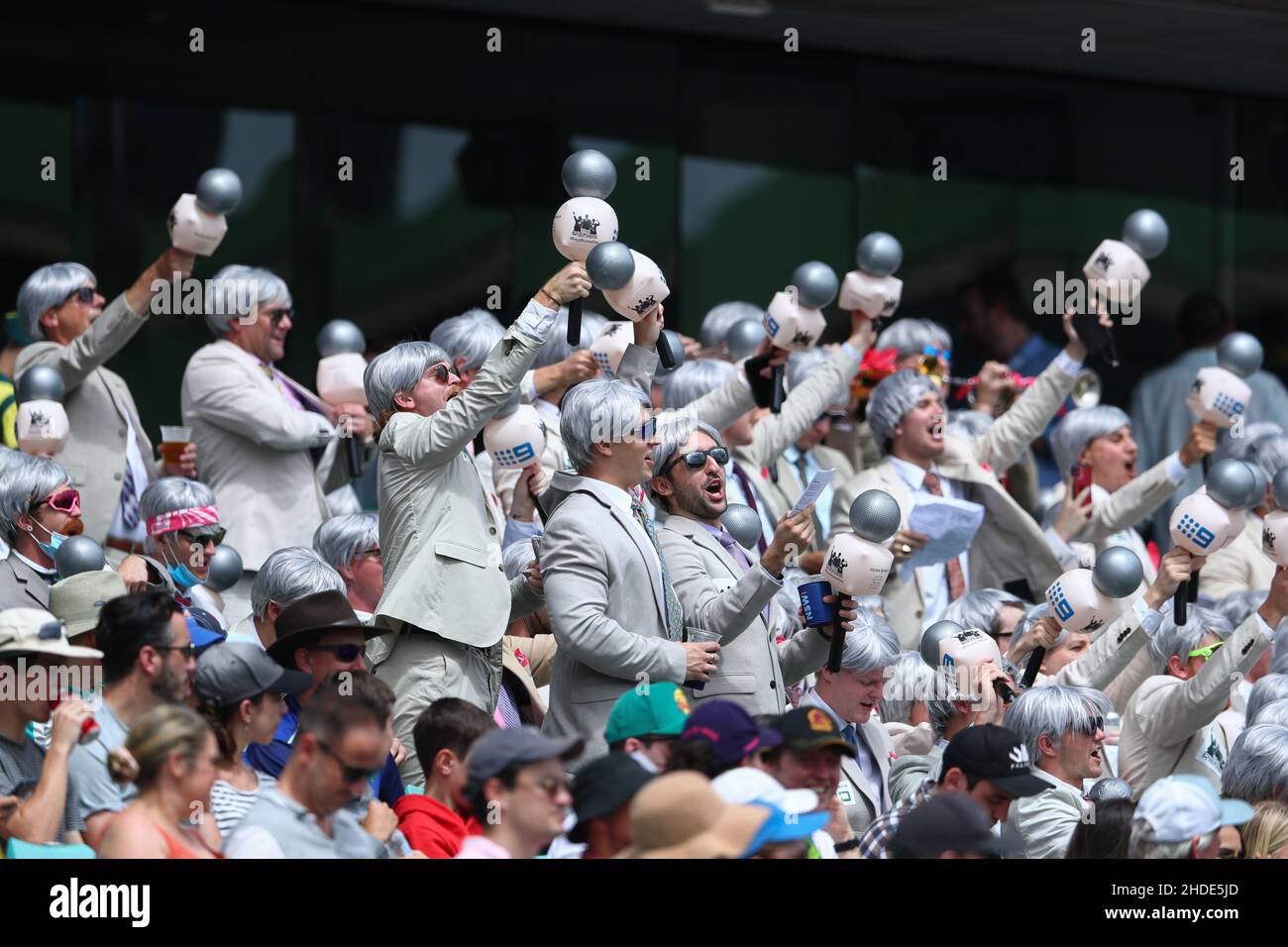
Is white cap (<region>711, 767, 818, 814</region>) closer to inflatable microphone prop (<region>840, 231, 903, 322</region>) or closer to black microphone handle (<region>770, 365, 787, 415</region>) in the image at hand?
black microphone handle (<region>770, 365, 787, 415</region>)

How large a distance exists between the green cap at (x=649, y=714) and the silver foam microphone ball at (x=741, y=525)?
4.54 ft

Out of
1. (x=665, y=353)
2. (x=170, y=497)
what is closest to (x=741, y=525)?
(x=665, y=353)

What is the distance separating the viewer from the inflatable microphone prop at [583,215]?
6.87 metres

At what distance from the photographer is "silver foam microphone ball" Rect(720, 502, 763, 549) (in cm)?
709

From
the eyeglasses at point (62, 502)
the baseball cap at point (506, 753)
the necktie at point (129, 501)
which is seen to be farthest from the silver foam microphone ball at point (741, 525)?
the necktie at point (129, 501)

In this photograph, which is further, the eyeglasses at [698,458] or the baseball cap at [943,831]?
the eyeglasses at [698,458]

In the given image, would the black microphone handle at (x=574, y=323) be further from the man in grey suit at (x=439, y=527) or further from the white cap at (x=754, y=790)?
the white cap at (x=754, y=790)

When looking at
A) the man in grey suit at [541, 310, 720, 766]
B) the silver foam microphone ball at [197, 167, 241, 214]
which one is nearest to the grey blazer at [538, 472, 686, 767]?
the man in grey suit at [541, 310, 720, 766]

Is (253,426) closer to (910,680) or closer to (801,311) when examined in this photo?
(801,311)

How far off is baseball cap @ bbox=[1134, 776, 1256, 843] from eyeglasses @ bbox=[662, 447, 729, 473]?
1.77m

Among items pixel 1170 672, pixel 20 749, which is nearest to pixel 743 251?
pixel 1170 672

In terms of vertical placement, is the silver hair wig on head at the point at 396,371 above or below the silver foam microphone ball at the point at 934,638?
above

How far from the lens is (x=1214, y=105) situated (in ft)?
43.6

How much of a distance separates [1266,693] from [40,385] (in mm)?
4171
